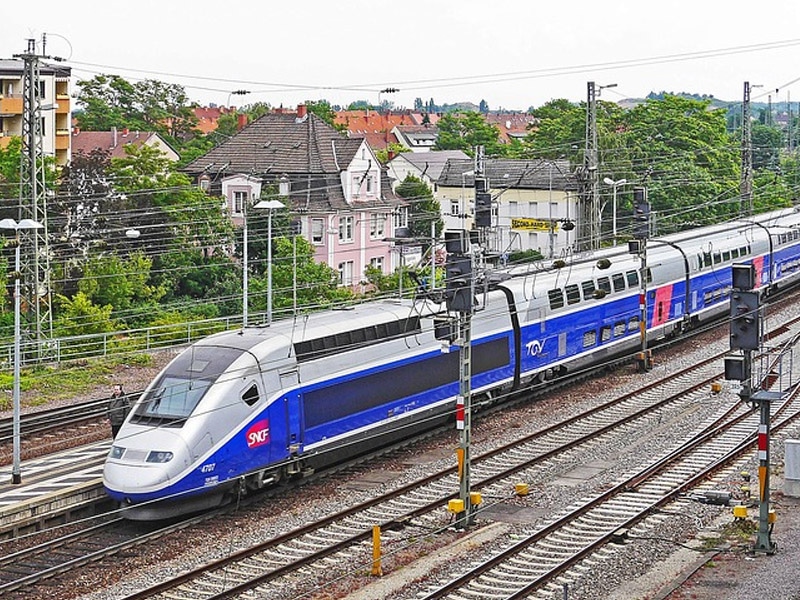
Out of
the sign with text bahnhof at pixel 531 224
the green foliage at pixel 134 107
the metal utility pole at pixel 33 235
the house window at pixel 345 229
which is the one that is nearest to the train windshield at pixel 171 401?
the metal utility pole at pixel 33 235

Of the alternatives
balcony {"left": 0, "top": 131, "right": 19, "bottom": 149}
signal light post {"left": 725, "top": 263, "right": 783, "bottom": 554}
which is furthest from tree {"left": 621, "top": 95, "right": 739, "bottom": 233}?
signal light post {"left": 725, "top": 263, "right": 783, "bottom": 554}

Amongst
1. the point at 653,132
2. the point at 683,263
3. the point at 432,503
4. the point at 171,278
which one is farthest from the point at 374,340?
the point at 653,132

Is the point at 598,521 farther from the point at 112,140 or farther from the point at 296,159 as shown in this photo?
the point at 112,140

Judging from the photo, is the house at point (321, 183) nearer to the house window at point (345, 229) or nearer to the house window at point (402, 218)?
the house window at point (345, 229)

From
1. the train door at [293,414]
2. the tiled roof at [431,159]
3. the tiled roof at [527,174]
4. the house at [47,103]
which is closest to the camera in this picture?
the train door at [293,414]

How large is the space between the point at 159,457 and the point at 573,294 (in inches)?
622

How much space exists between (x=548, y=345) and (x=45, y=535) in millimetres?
15007

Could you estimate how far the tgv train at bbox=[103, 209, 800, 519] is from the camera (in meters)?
21.0

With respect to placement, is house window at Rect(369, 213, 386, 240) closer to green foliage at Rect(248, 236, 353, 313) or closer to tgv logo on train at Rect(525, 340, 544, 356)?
green foliage at Rect(248, 236, 353, 313)

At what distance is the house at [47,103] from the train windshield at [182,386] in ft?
158

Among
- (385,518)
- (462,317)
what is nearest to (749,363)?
(462,317)

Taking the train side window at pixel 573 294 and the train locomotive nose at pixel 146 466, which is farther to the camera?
the train side window at pixel 573 294

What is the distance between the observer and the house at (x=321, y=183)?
190 ft

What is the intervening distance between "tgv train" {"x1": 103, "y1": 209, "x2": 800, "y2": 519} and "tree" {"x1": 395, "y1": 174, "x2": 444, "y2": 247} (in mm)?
38753
